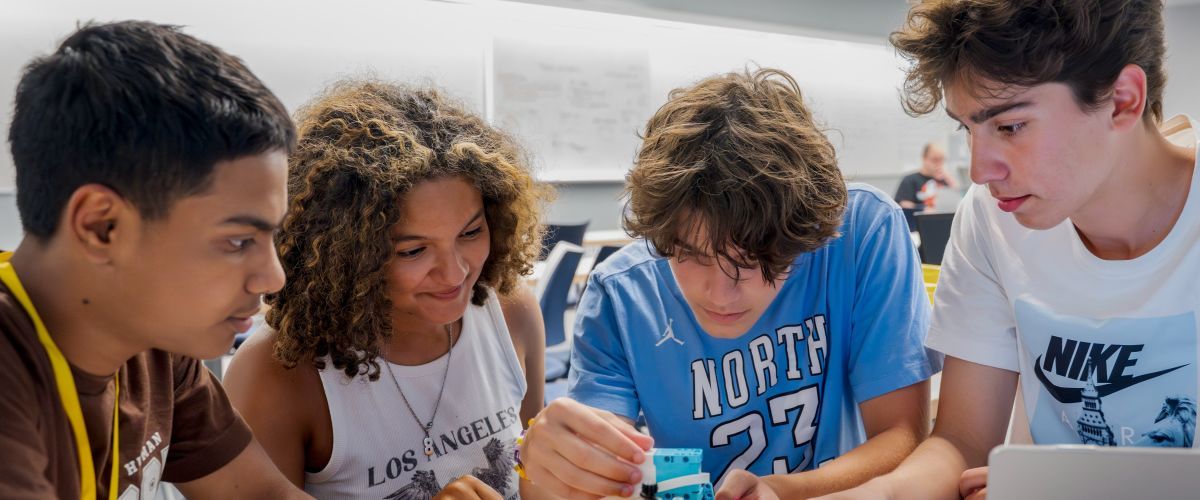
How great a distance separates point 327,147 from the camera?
1.43 metres

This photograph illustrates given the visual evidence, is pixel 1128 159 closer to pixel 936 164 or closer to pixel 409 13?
pixel 409 13

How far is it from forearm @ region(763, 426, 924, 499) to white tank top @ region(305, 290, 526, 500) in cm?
51

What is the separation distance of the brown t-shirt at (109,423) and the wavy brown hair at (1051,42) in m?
1.12

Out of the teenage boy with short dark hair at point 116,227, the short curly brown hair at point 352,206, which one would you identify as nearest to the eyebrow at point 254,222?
the teenage boy with short dark hair at point 116,227

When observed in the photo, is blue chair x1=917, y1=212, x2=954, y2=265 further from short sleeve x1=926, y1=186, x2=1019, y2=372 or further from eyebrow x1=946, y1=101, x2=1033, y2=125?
eyebrow x1=946, y1=101, x2=1033, y2=125

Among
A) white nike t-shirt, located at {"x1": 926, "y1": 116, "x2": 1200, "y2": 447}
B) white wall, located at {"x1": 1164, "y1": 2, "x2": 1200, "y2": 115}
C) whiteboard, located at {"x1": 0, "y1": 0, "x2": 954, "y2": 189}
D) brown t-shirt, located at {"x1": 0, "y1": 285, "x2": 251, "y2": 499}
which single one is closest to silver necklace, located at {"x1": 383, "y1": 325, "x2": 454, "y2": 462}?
brown t-shirt, located at {"x1": 0, "y1": 285, "x2": 251, "y2": 499}

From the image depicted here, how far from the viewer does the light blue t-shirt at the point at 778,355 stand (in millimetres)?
1457

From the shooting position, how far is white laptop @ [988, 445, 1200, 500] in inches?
31.7

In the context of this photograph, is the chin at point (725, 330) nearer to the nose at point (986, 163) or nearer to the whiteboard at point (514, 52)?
the nose at point (986, 163)

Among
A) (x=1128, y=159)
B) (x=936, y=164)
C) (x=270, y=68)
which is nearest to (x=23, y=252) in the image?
(x=1128, y=159)

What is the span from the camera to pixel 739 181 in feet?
4.23

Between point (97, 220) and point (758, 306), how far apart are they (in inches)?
37.4

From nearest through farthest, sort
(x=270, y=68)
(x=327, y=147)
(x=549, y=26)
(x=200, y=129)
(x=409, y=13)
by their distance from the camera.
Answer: (x=200, y=129), (x=327, y=147), (x=270, y=68), (x=409, y=13), (x=549, y=26)

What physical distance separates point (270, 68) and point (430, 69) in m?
1.05
